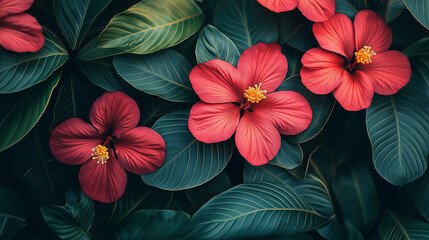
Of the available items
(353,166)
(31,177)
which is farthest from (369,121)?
(31,177)

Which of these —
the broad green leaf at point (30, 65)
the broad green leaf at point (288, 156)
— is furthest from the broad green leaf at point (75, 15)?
the broad green leaf at point (288, 156)

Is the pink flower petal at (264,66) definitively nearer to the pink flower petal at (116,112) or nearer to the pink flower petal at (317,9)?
the pink flower petal at (317,9)

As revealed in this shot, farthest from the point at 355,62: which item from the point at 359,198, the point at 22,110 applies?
the point at 22,110

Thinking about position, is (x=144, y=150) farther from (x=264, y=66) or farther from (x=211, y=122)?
(x=264, y=66)

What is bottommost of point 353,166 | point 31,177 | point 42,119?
point 353,166

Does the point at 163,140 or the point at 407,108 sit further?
the point at 407,108

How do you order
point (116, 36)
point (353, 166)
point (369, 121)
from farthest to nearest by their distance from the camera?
point (353, 166) → point (369, 121) → point (116, 36)

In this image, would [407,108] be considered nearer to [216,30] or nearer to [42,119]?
[216,30]
